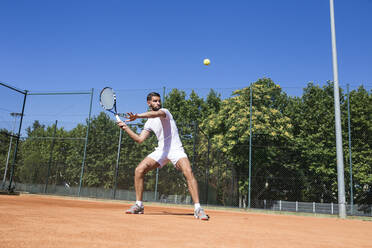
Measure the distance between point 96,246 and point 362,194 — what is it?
16819 mm

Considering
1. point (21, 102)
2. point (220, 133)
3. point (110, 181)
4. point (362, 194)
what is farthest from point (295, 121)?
point (21, 102)

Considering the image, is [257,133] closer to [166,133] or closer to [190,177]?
[166,133]

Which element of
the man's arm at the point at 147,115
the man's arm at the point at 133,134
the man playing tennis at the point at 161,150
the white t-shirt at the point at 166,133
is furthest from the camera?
Result: the white t-shirt at the point at 166,133

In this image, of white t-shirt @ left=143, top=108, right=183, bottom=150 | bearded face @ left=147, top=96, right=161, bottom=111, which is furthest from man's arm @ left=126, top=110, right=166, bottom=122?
bearded face @ left=147, top=96, right=161, bottom=111

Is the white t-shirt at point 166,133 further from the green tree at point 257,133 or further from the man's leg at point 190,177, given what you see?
the green tree at point 257,133

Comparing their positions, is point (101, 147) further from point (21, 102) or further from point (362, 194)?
point (362, 194)

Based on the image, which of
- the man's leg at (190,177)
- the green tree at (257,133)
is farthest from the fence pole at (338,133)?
the green tree at (257,133)

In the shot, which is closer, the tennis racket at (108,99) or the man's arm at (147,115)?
the man's arm at (147,115)

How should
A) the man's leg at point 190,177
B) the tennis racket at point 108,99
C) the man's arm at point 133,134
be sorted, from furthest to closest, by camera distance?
the tennis racket at point 108,99 < the man's leg at point 190,177 < the man's arm at point 133,134

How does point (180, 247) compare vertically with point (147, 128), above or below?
below

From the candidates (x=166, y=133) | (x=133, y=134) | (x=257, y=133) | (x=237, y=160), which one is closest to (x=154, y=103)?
(x=166, y=133)

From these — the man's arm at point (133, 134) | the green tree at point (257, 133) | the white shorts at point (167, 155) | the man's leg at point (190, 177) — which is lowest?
the man's leg at point (190, 177)

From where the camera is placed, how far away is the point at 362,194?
50.9 ft

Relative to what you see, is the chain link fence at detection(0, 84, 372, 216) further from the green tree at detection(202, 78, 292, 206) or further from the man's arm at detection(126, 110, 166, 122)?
the man's arm at detection(126, 110, 166, 122)
